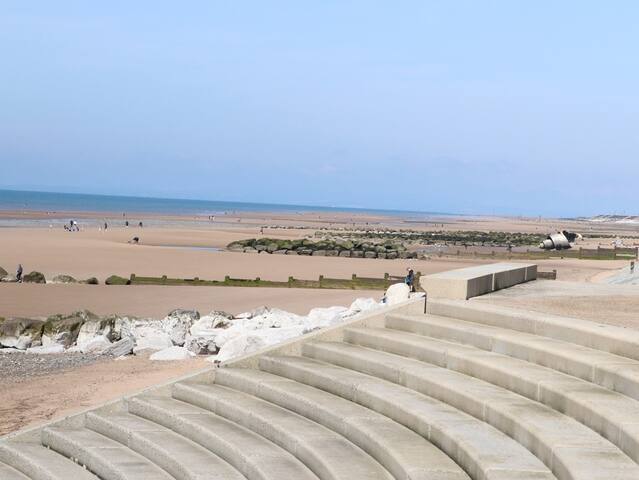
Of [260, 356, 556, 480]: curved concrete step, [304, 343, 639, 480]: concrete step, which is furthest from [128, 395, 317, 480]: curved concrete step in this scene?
[304, 343, 639, 480]: concrete step

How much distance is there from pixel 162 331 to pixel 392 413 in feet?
33.3

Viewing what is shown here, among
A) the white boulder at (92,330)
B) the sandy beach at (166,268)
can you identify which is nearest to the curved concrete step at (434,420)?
the white boulder at (92,330)

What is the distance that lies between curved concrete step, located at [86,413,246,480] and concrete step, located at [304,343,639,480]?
181 centimetres

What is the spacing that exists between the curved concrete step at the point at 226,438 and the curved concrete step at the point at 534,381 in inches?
72.6

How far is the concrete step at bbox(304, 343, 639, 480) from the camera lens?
5706 millimetres

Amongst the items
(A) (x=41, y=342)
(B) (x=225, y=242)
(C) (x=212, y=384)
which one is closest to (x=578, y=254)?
(B) (x=225, y=242)

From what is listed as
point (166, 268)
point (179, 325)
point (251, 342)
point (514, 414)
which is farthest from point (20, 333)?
point (166, 268)

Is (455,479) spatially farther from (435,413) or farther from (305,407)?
(305,407)

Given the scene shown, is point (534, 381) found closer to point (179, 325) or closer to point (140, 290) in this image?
point (179, 325)

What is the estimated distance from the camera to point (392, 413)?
7.64 m

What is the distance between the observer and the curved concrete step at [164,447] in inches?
292

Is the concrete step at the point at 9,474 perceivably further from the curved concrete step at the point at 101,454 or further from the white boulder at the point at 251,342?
the white boulder at the point at 251,342

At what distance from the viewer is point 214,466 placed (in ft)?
24.7

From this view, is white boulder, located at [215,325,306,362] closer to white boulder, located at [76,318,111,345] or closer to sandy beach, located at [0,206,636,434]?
sandy beach, located at [0,206,636,434]
